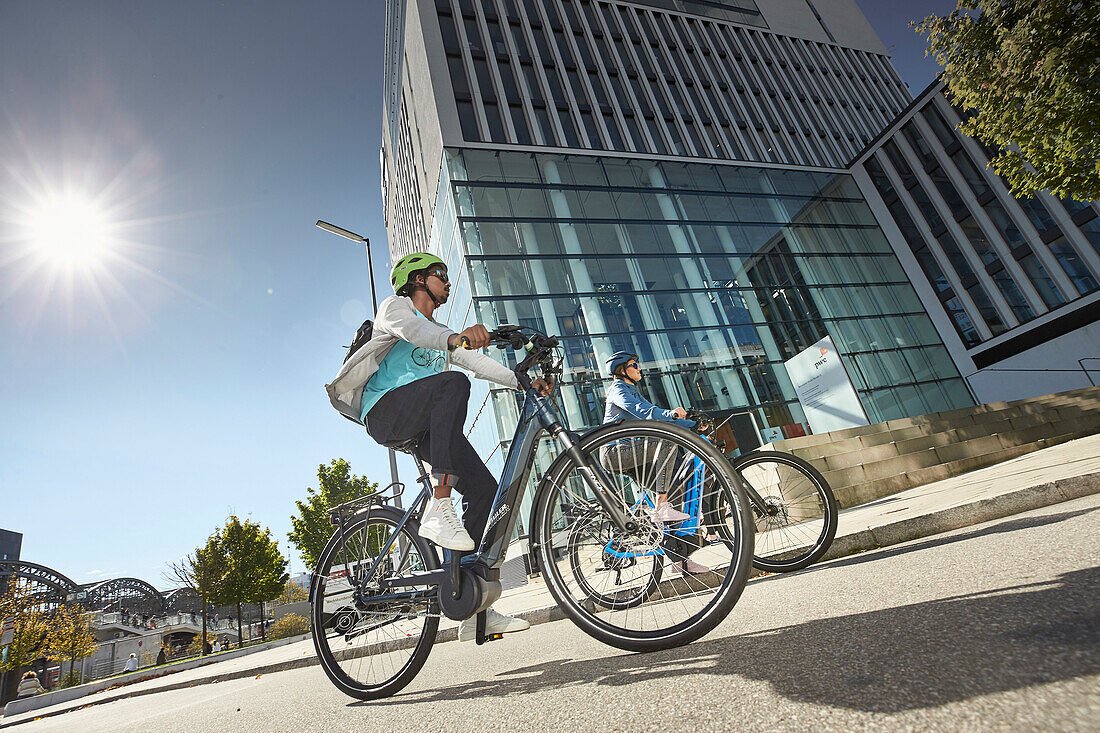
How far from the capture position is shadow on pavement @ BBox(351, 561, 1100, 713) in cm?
95

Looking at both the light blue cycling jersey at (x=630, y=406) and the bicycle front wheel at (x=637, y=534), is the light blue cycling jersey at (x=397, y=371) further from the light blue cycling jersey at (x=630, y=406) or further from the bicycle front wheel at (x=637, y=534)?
the light blue cycling jersey at (x=630, y=406)

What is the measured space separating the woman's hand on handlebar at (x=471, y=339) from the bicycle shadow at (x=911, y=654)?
1.33 metres

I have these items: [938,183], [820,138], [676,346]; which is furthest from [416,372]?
[820,138]

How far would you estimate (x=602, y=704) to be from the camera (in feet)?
4.51

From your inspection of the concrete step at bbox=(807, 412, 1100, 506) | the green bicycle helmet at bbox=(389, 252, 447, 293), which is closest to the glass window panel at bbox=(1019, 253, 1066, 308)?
the concrete step at bbox=(807, 412, 1100, 506)

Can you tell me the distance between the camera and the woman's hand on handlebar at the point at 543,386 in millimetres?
2348

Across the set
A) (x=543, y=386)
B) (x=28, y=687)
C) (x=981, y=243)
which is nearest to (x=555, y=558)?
(x=543, y=386)

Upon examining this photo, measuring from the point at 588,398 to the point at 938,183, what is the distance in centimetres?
2336

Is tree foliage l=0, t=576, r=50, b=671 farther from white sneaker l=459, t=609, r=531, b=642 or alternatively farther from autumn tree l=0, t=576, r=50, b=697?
white sneaker l=459, t=609, r=531, b=642

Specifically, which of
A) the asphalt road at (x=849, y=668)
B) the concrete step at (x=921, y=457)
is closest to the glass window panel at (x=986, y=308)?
the concrete step at (x=921, y=457)

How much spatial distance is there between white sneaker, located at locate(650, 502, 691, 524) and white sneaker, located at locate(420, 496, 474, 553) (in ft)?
2.69

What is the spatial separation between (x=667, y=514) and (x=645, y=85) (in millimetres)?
29491

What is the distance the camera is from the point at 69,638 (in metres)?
19.5

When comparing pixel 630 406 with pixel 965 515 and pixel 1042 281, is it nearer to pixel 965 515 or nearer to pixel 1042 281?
pixel 965 515
